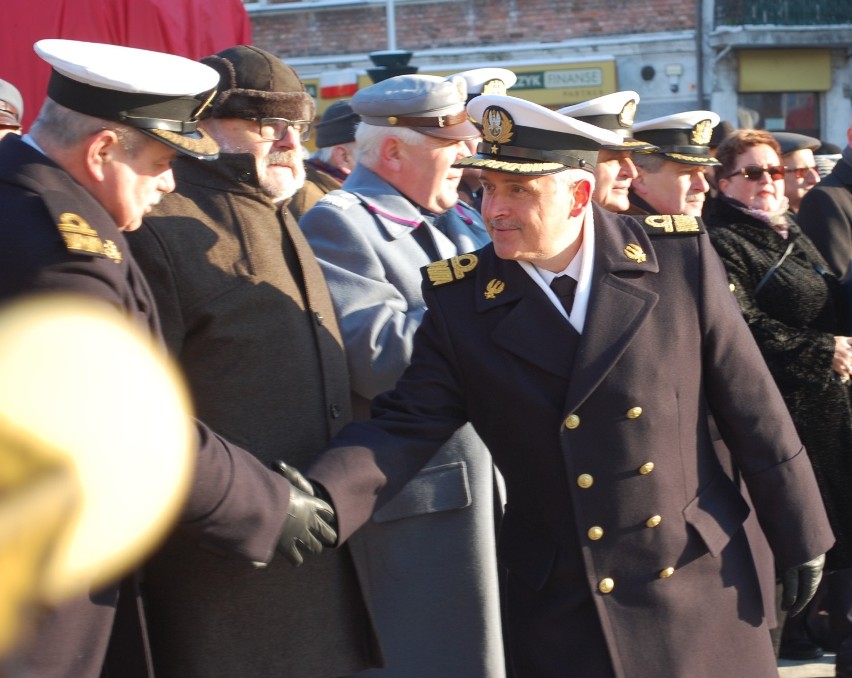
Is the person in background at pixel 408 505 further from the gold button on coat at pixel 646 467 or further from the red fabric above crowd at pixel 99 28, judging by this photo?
the red fabric above crowd at pixel 99 28

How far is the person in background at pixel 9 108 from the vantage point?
491cm

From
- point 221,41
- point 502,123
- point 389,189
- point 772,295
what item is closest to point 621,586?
point 502,123

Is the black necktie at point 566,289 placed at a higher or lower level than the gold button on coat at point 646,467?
higher

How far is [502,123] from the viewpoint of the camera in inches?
118

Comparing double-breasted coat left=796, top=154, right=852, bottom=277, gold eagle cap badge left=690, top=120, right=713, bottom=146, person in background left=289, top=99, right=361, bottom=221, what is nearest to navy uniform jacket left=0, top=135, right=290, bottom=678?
gold eagle cap badge left=690, top=120, right=713, bottom=146

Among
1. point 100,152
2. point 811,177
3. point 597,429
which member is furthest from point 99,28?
point 811,177

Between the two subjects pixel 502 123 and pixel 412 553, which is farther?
pixel 412 553

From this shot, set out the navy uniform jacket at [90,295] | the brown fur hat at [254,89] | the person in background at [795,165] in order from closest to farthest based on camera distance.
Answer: the navy uniform jacket at [90,295]
the brown fur hat at [254,89]
the person in background at [795,165]

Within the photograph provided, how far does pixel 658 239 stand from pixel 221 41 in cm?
355

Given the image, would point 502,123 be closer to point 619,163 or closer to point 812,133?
point 619,163

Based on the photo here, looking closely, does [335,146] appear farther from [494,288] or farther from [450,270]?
[494,288]

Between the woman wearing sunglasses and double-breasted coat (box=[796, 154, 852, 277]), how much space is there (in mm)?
819

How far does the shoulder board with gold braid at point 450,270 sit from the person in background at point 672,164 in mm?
1797

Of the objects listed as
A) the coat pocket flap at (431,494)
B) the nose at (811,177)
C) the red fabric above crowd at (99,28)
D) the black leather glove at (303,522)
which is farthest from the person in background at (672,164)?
the nose at (811,177)
